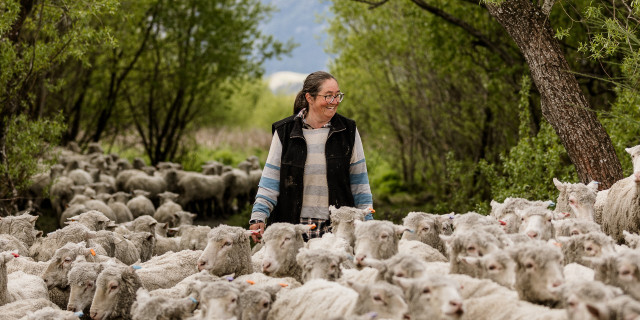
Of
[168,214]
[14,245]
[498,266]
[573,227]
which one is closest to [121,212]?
[168,214]

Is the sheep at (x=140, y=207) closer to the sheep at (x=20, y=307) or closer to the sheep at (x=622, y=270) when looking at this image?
the sheep at (x=20, y=307)

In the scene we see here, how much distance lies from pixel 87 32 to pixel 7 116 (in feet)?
5.87

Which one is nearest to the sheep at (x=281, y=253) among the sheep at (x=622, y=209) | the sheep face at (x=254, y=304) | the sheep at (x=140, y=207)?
the sheep face at (x=254, y=304)

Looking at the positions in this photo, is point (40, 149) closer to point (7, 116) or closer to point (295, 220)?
point (7, 116)

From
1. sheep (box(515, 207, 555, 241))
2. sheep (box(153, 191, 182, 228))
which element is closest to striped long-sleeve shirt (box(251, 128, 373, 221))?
sheep (box(515, 207, 555, 241))

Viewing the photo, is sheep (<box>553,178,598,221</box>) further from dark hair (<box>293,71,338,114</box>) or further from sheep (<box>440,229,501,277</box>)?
dark hair (<box>293,71,338,114</box>)

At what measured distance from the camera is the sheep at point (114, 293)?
5.70 m

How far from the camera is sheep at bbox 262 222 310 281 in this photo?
578cm

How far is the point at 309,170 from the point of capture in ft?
22.4

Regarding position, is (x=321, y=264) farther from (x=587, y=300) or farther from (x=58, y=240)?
(x=58, y=240)

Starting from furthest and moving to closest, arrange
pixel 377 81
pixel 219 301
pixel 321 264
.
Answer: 1. pixel 377 81
2. pixel 321 264
3. pixel 219 301

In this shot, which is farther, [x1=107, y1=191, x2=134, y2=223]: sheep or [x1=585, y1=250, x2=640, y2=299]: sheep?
[x1=107, y1=191, x2=134, y2=223]: sheep

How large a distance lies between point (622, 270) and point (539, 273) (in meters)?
0.48

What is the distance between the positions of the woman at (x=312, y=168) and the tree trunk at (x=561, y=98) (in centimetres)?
275
